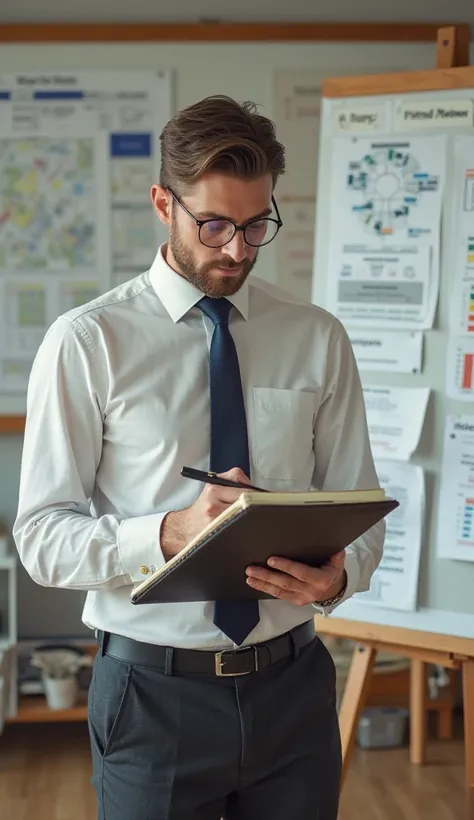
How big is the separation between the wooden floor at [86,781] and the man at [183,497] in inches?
59.2

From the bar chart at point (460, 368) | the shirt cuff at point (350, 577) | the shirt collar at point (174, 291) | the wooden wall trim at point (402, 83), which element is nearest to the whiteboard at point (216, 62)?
the wooden wall trim at point (402, 83)

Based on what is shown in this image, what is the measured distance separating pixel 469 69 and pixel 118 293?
1.18 meters

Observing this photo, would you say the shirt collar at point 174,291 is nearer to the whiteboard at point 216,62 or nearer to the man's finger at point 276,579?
the man's finger at point 276,579

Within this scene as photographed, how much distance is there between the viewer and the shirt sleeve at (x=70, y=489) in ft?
4.15

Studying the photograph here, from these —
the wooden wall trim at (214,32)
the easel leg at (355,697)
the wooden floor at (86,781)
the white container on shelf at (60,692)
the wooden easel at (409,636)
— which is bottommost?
the wooden floor at (86,781)

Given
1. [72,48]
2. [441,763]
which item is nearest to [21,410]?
[72,48]

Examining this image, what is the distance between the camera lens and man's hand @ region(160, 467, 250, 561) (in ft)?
3.80

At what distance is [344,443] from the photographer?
1.48 m

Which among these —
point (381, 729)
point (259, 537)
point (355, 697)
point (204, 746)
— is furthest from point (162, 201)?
point (381, 729)

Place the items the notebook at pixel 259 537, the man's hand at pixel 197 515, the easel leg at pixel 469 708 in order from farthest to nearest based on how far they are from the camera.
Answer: the easel leg at pixel 469 708 → the man's hand at pixel 197 515 → the notebook at pixel 259 537

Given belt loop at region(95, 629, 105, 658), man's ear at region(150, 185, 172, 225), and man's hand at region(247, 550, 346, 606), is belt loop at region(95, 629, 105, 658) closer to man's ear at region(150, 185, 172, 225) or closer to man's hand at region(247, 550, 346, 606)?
man's hand at region(247, 550, 346, 606)

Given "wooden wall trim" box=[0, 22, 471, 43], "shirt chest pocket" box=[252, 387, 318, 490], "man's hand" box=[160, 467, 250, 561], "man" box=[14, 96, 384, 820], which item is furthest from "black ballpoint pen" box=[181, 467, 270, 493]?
"wooden wall trim" box=[0, 22, 471, 43]

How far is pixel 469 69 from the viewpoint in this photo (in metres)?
2.21

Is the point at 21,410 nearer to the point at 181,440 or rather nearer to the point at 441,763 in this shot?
the point at 441,763
